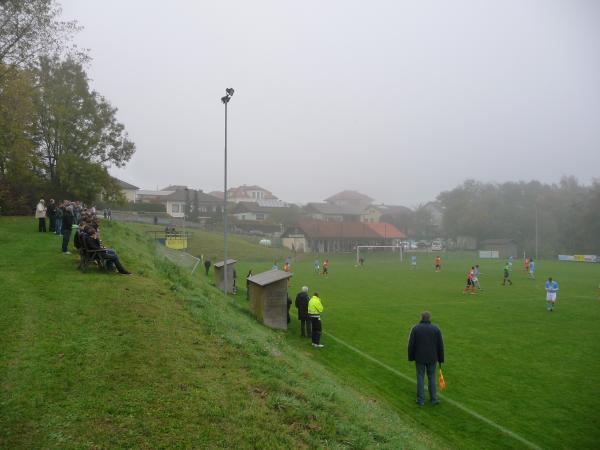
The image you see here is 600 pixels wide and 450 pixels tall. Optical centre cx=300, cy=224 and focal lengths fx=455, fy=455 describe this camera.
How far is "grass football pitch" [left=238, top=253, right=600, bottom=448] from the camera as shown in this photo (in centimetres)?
899

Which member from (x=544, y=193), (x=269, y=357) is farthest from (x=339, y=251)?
(x=269, y=357)

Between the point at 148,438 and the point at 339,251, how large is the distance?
72992mm

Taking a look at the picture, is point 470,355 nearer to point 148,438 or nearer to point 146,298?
point 146,298

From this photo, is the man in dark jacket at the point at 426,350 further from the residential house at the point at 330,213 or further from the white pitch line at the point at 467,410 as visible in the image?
the residential house at the point at 330,213

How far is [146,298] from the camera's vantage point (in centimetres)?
1031

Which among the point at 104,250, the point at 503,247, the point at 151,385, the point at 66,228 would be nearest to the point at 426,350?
the point at 151,385

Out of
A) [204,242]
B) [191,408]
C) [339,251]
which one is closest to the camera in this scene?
[191,408]

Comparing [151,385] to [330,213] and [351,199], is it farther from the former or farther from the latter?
[351,199]

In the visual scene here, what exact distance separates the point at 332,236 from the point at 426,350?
68619 millimetres

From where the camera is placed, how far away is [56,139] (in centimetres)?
3058

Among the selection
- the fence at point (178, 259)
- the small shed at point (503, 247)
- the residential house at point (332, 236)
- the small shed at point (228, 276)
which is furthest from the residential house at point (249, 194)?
the small shed at point (228, 276)

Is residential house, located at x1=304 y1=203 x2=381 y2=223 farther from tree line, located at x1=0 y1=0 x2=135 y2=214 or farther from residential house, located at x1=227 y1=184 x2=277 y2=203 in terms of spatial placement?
tree line, located at x1=0 y1=0 x2=135 y2=214

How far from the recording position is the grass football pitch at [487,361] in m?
8.99

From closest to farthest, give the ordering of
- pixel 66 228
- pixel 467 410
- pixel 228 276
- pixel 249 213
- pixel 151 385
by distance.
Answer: pixel 151 385
pixel 467 410
pixel 66 228
pixel 228 276
pixel 249 213
